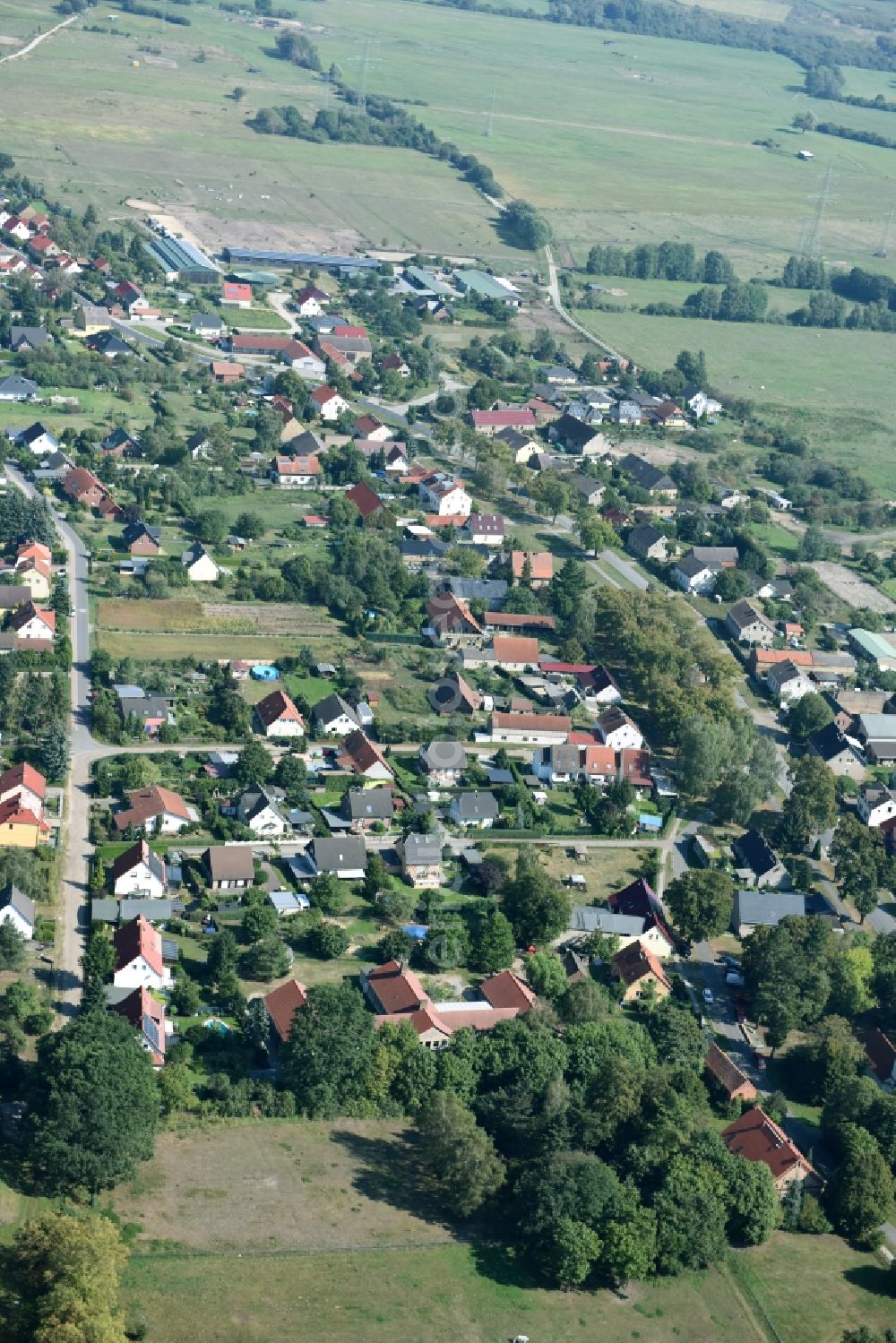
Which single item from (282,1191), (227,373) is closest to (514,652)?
(282,1191)

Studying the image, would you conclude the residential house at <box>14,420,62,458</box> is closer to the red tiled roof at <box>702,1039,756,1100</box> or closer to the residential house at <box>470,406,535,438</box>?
the residential house at <box>470,406,535,438</box>

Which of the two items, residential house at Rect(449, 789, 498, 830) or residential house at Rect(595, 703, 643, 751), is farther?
residential house at Rect(595, 703, 643, 751)

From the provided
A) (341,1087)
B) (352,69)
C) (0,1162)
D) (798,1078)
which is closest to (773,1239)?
(798,1078)

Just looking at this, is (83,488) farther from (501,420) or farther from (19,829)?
(19,829)

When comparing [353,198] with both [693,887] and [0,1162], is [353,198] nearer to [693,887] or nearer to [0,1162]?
[693,887]

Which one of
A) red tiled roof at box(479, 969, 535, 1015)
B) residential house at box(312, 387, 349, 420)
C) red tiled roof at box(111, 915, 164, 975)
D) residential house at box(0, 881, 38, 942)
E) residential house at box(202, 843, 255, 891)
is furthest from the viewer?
residential house at box(312, 387, 349, 420)

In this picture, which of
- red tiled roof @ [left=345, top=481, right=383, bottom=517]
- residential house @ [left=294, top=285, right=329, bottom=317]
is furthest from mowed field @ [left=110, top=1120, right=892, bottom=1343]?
residential house @ [left=294, top=285, right=329, bottom=317]
